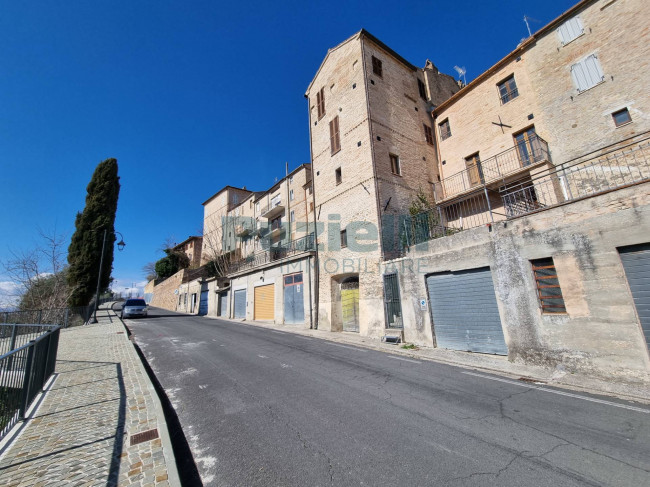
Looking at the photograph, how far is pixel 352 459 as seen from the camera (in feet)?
10.4

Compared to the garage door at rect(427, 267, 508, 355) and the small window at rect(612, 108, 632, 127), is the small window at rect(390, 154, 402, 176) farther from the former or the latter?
the small window at rect(612, 108, 632, 127)

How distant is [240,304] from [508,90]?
24.7 m

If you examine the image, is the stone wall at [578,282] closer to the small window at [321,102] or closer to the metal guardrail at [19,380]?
the metal guardrail at [19,380]

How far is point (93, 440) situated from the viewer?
359cm

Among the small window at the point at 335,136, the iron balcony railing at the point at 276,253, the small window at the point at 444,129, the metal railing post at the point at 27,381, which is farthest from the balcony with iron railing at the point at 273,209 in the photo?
the metal railing post at the point at 27,381

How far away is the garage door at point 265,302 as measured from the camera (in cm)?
2042

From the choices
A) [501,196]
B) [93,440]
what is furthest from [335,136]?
[93,440]

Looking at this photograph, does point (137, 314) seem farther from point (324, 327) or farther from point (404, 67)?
point (404, 67)

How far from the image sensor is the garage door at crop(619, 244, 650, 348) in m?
5.57

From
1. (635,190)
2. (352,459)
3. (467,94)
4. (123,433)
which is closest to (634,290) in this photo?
(635,190)

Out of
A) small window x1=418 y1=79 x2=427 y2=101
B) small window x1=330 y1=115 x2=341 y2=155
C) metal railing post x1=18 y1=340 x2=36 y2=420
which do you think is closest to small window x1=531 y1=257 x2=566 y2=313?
metal railing post x1=18 y1=340 x2=36 y2=420

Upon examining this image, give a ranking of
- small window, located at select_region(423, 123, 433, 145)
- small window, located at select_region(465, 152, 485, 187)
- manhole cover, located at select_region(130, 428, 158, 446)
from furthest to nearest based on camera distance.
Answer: small window, located at select_region(423, 123, 433, 145) → small window, located at select_region(465, 152, 485, 187) → manhole cover, located at select_region(130, 428, 158, 446)

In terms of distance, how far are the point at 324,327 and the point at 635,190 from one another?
515 inches

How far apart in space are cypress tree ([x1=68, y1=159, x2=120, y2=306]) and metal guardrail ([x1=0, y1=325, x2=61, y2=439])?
19852 millimetres
